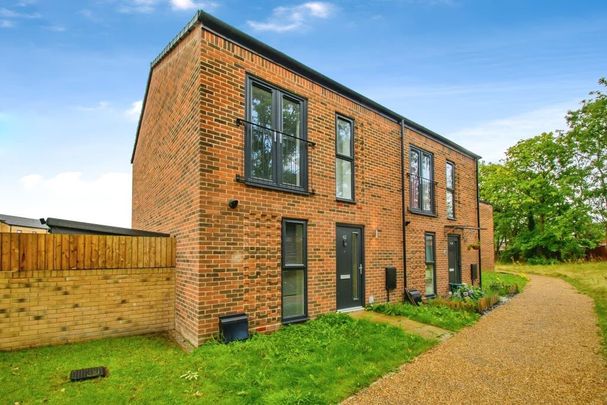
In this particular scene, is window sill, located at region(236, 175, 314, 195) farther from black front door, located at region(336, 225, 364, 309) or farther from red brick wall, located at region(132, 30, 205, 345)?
black front door, located at region(336, 225, 364, 309)

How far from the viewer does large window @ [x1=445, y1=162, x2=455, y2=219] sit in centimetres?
1199

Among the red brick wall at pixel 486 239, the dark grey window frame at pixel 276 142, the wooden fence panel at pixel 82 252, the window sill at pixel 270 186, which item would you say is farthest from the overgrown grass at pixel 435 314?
the red brick wall at pixel 486 239

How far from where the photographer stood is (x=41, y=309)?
5051 mm

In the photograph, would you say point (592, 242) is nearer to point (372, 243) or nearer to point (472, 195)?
point (472, 195)

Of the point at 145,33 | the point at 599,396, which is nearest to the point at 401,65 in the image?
the point at 145,33

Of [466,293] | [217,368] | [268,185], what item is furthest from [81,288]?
[466,293]

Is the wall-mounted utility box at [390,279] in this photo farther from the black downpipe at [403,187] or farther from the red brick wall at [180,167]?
the red brick wall at [180,167]

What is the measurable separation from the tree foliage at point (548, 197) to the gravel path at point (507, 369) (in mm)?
21447

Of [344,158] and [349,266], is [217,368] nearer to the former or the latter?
[349,266]

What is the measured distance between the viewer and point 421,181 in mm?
10602

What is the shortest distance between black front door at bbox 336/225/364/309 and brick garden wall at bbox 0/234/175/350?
357 centimetres

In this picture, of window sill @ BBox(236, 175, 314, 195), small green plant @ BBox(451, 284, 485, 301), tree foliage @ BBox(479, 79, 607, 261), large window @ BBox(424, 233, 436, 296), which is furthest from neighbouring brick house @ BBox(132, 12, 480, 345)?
tree foliage @ BBox(479, 79, 607, 261)

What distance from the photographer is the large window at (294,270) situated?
6398 mm

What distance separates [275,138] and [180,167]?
193cm
